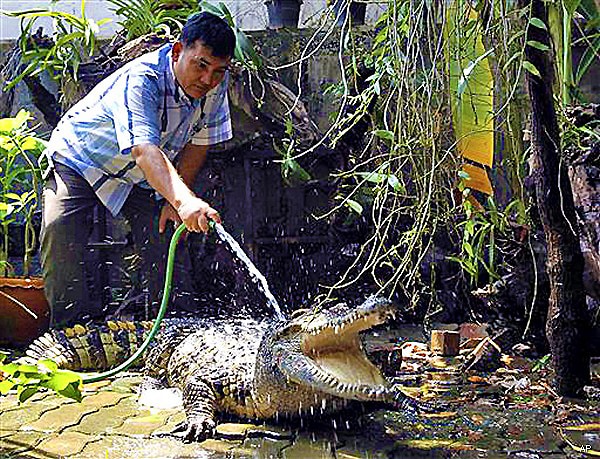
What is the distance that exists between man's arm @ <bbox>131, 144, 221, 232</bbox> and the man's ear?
526mm

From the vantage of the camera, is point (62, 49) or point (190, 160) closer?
point (190, 160)

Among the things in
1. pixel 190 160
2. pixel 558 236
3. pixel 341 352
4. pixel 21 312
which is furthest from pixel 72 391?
pixel 21 312

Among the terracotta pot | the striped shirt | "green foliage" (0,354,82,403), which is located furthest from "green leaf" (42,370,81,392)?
the terracotta pot

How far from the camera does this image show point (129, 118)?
3.12m

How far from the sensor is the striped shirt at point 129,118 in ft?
10.7

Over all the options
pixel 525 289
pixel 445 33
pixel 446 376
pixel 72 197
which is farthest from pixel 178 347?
pixel 445 33

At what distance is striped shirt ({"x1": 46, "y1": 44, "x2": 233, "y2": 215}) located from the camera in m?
3.27

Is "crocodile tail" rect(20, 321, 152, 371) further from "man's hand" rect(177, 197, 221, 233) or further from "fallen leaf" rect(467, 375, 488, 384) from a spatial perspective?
"fallen leaf" rect(467, 375, 488, 384)

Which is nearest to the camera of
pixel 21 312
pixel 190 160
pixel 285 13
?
pixel 190 160

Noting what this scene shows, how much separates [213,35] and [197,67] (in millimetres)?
190

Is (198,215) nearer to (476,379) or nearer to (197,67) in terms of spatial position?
(197,67)

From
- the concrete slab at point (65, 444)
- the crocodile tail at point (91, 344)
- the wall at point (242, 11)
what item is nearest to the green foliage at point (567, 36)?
the concrete slab at point (65, 444)

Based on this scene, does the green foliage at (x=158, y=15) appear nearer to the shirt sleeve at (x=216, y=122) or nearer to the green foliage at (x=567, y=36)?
the shirt sleeve at (x=216, y=122)

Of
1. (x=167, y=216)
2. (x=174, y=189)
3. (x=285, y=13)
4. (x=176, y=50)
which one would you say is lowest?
(x=167, y=216)
